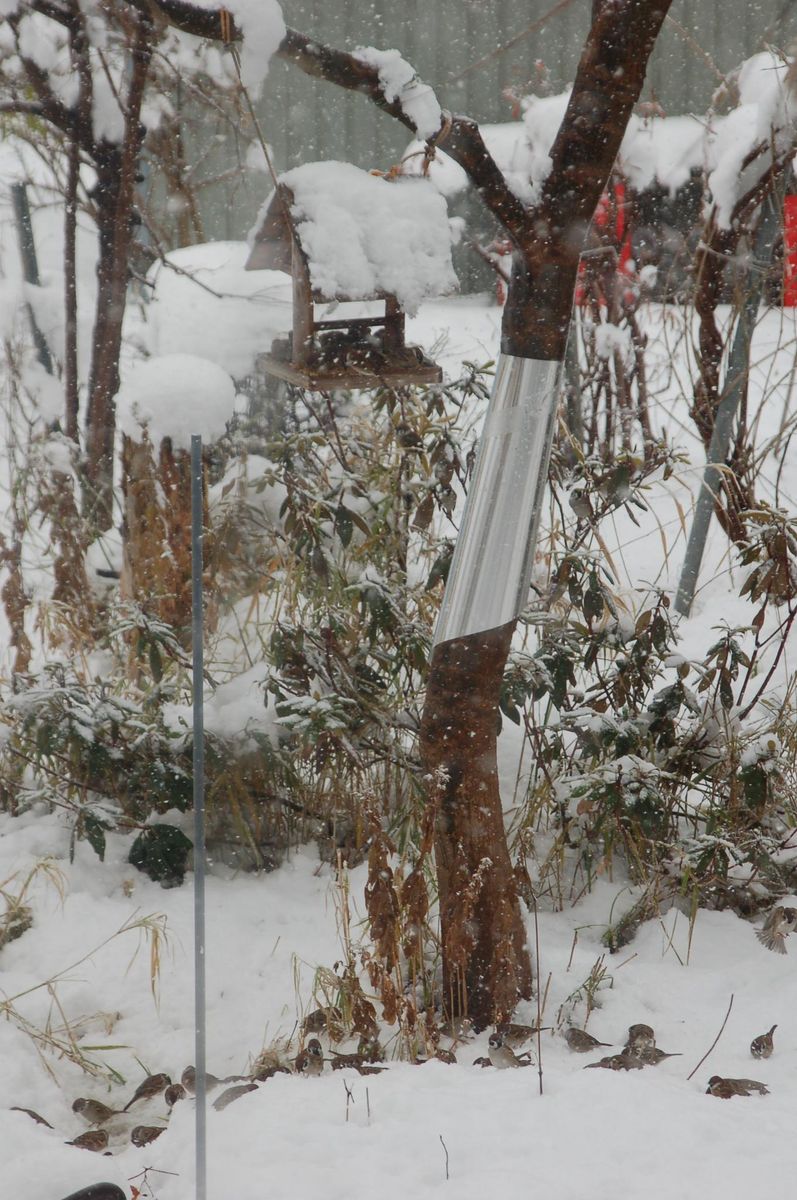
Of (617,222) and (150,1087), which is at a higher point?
(617,222)

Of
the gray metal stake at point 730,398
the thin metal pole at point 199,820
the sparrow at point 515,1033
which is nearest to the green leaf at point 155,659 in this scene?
the thin metal pole at point 199,820

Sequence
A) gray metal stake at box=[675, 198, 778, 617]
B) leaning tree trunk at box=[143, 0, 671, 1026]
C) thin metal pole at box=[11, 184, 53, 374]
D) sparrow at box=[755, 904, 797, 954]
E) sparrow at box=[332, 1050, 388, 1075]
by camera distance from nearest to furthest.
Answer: leaning tree trunk at box=[143, 0, 671, 1026] → sparrow at box=[332, 1050, 388, 1075] → sparrow at box=[755, 904, 797, 954] → gray metal stake at box=[675, 198, 778, 617] → thin metal pole at box=[11, 184, 53, 374]

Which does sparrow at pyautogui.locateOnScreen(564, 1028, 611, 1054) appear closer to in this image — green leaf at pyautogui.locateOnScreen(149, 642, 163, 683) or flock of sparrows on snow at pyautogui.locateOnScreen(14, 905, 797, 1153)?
flock of sparrows on snow at pyautogui.locateOnScreen(14, 905, 797, 1153)

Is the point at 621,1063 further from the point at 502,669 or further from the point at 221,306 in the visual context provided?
the point at 221,306

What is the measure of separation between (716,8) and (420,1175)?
2.61m

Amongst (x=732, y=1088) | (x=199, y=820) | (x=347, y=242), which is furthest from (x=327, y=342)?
(x=732, y=1088)

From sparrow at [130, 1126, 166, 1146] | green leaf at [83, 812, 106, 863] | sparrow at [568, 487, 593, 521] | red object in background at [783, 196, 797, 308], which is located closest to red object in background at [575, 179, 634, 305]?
red object in background at [783, 196, 797, 308]

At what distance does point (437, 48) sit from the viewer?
216cm

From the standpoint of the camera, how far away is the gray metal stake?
9.89ft

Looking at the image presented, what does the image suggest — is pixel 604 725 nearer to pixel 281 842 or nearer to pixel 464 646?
pixel 464 646

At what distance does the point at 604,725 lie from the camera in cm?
214

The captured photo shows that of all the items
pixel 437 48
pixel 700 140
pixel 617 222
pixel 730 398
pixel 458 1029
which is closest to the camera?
pixel 458 1029

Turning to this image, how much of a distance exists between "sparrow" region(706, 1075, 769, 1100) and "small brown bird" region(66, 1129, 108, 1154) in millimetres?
987

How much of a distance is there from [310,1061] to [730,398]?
2217 mm
